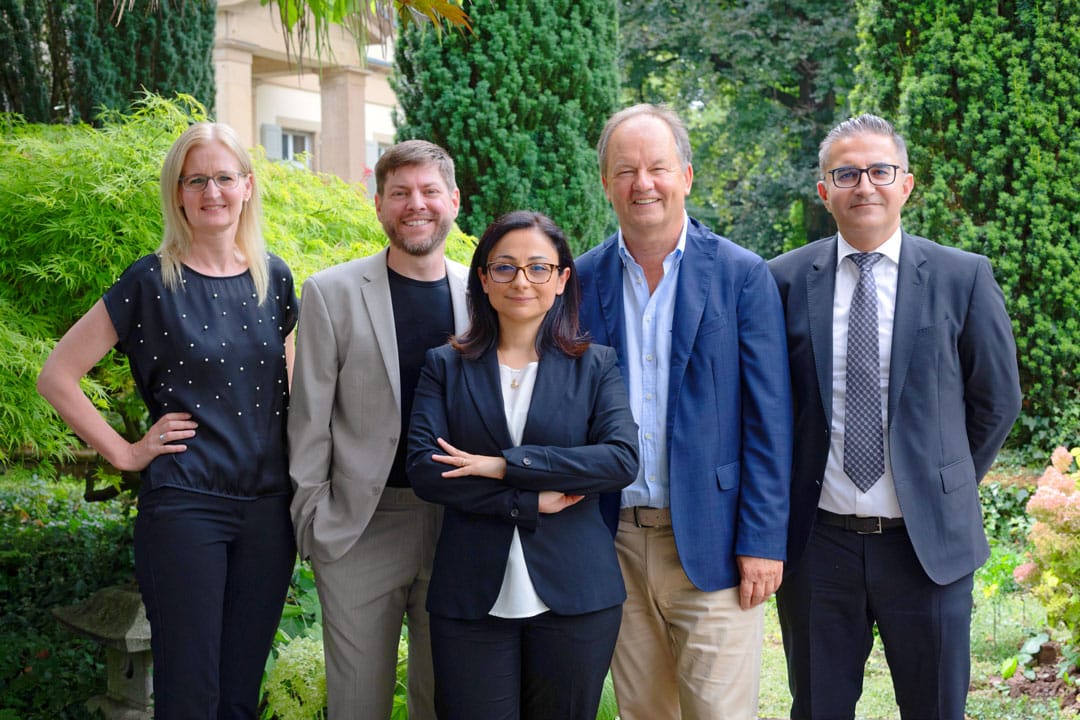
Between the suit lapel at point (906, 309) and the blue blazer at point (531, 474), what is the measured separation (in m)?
0.84

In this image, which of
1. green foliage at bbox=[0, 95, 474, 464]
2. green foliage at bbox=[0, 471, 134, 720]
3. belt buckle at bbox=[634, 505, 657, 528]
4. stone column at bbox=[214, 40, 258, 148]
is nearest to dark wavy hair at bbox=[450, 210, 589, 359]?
belt buckle at bbox=[634, 505, 657, 528]

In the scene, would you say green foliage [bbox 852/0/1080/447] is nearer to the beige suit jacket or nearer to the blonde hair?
the beige suit jacket

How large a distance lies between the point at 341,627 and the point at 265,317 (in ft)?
3.34

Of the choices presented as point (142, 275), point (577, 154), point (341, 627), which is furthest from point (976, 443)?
point (577, 154)

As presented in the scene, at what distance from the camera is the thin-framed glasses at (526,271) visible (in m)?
2.94

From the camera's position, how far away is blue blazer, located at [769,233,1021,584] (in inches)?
122

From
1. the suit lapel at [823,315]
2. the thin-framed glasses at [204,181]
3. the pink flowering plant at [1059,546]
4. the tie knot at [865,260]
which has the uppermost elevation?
the thin-framed glasses at [204,181]

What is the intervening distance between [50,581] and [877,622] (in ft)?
16.1

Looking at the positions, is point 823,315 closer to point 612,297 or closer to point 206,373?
point 612,297

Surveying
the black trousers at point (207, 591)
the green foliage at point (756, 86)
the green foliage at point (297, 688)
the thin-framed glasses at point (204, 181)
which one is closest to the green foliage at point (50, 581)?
the green foliage at point (297, 688)

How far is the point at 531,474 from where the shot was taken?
2781mm

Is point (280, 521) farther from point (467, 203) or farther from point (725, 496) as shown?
point (467, 203)

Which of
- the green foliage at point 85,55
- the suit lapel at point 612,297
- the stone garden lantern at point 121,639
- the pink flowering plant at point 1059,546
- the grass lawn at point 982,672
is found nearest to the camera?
the suit lapel at point 612,297

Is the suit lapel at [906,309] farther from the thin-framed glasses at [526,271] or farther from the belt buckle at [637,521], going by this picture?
the thin-framed glasses at [526,271]
